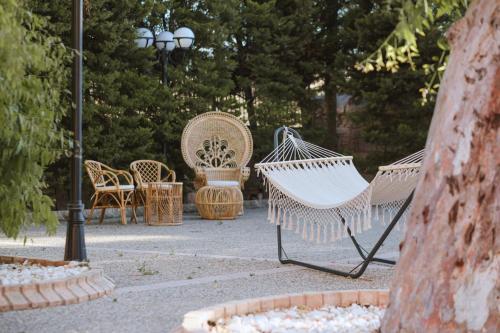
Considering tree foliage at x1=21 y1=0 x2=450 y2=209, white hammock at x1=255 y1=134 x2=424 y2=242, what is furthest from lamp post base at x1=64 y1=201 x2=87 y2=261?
tree foliage at x1=21 y1=0 x2=450 y2=209

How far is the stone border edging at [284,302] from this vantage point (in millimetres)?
2561

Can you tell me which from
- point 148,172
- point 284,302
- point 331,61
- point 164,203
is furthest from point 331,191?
point 331,61

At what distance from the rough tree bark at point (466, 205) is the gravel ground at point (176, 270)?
1.61 meters

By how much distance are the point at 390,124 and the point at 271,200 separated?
7.33 metres

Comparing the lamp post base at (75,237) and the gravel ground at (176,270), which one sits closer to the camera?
the gravel ground at (176,270)

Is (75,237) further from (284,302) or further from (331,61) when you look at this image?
(331,61)

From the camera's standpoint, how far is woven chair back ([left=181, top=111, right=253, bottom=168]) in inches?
414

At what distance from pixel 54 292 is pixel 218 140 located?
6.90 m

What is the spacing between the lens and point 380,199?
197 inches

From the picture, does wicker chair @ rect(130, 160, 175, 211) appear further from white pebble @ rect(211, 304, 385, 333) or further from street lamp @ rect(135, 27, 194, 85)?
white pebble @ rect(211, 304, 385, 333)

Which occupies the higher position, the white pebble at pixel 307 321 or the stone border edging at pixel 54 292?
the white pebble at pixel 307 321

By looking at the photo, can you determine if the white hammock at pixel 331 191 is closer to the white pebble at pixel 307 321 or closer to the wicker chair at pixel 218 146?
the white pebble at pixel 307 321

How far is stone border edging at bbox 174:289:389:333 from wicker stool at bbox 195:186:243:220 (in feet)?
21.8

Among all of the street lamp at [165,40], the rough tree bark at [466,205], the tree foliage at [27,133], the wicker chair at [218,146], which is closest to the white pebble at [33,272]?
the tree foliage at [27,133]
